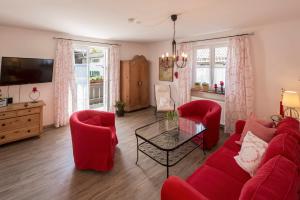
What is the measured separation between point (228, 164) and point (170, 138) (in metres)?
1.05

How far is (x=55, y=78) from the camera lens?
14.5ft

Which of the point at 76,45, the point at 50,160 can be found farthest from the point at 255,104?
the point at 76,45

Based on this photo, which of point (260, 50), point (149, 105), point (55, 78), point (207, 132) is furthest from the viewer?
point (149, 105)

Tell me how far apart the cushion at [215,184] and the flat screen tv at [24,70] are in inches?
156

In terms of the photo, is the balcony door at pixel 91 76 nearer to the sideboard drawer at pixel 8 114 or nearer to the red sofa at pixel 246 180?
the sideboard drawer at pixel 8 114

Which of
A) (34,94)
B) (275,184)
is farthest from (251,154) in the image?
(34,94)

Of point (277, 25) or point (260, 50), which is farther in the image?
point (260, 50)

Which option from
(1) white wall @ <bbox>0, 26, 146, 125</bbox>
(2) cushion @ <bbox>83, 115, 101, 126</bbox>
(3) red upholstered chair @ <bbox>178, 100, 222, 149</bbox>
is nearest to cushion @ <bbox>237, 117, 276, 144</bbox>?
(3) red upholstered chair @ <bbox>178, 100, 222, 149</bbox>

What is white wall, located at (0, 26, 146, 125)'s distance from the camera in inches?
148

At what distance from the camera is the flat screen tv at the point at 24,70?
11.7 feet

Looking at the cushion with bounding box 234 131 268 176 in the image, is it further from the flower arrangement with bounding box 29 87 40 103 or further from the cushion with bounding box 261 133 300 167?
the flower arrangement with bounding box 29 87 40 103

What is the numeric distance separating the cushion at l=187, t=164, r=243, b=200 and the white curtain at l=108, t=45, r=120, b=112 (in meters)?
4.30

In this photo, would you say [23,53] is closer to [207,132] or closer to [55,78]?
[55,78]

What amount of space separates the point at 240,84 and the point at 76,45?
4311mm
